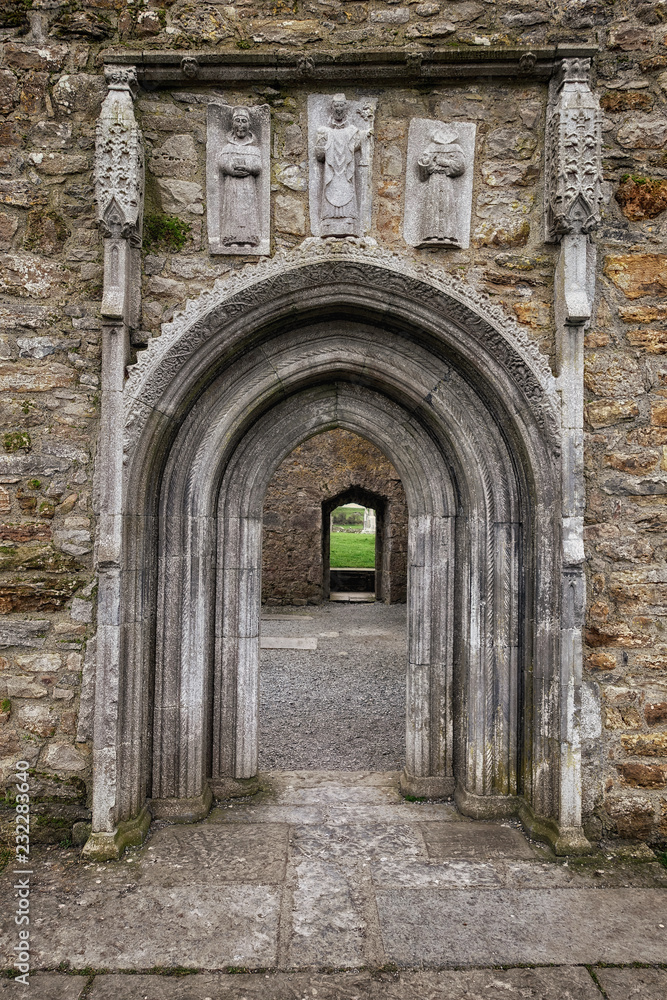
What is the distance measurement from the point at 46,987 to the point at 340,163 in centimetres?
401

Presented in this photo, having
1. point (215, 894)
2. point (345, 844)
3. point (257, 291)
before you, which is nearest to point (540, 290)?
point (257, 291)

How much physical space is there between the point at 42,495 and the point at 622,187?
360 cm

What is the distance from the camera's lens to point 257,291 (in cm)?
343

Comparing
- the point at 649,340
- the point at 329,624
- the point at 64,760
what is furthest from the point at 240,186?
the point at 329,624

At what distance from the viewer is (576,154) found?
10.9 feet

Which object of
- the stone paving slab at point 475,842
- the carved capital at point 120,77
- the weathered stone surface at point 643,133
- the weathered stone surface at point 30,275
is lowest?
the stone paving slab at point 475,842

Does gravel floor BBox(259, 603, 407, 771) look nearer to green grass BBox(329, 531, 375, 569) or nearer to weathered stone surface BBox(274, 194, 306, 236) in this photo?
weathered stone surface BBox(274, 194, 306, 236)

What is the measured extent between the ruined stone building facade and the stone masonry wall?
8.05 meters

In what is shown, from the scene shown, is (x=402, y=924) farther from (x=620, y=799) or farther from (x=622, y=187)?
(x=622, y=187)

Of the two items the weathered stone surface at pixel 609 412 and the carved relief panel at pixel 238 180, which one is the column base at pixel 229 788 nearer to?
the weathered stone surface at pixel 609 412

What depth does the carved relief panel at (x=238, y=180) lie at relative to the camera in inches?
137

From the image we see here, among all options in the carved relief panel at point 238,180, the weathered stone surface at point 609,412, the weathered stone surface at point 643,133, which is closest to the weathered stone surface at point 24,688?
the carved relief panel at point 238,180

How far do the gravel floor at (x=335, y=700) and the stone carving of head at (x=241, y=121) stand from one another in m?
4.07

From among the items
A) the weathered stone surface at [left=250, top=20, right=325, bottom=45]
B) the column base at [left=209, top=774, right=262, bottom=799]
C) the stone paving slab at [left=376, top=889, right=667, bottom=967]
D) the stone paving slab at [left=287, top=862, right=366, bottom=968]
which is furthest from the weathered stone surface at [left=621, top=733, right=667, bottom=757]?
the weathered stone surface at [left=250, top=20, right=325, bottom=45]
